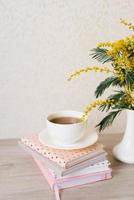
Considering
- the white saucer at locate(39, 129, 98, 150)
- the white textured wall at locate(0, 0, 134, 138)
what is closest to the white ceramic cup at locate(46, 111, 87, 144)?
the white saucer at locate(39, 129, 98, 150)

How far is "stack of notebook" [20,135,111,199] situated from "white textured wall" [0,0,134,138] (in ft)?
0.99

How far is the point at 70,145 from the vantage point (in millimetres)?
899

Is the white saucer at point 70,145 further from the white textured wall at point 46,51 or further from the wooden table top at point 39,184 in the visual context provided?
the white textured wall at point 46,51

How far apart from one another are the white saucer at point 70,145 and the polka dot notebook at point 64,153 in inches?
0.4

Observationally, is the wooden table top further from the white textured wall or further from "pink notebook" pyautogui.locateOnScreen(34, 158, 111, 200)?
the white textured wall

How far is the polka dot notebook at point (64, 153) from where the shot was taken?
33.3 inches

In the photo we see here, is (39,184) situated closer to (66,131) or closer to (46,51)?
(66,131)

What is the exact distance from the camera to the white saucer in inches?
35.3

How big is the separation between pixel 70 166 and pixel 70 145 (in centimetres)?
7

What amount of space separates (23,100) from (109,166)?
41 centimetres

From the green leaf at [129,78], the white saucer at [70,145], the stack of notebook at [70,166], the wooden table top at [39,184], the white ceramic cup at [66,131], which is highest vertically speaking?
the green leaf at [129,78]

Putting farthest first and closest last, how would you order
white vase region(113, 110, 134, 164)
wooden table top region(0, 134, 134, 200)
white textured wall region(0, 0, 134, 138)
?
white textured wall region(0, 0, 134, 138) < white vase region(113, 110, 134, 164) < wooden table top region(0, 134, 134, 200)

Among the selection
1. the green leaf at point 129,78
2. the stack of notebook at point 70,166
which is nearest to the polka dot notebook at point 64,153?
the stack of notebook at point 70,166

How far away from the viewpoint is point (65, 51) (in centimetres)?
117
